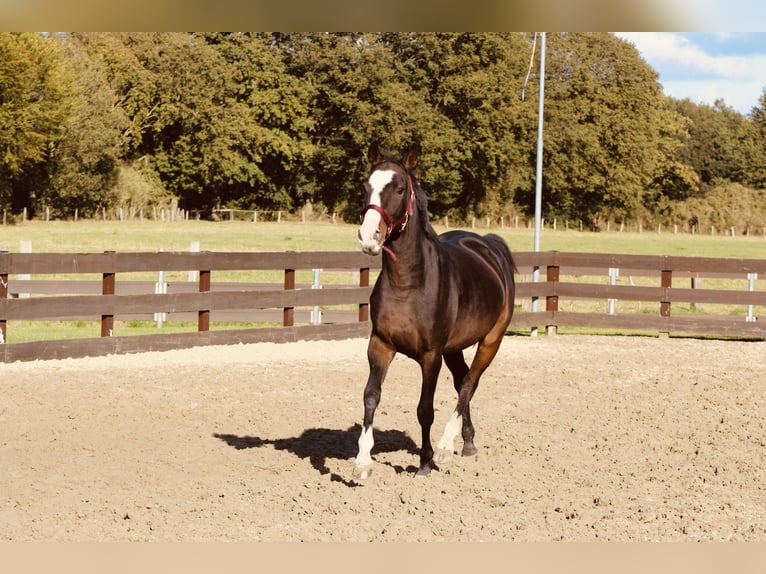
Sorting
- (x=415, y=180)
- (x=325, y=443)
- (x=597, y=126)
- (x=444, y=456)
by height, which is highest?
(x=597, y=126)

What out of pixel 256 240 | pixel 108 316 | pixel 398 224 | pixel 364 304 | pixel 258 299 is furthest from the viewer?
pixel 256 240

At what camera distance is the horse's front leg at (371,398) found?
20.4 ft

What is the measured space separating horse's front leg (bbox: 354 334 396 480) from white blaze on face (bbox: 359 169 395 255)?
2.84 feet

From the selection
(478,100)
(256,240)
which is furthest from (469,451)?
(478,100)

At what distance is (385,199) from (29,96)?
150 ft

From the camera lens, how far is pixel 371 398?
6.28 m

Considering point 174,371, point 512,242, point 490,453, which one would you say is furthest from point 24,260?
point 512,242

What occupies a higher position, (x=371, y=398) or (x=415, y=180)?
(x=415, y=180)

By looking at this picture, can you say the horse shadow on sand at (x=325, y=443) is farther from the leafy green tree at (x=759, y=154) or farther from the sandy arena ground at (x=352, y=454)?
the leafy green tree at (x=759, y=154)

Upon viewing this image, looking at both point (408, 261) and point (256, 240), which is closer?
point (408, 261)

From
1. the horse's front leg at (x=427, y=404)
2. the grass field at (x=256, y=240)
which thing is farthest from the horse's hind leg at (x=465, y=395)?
the grass field at (x=256, y=240)

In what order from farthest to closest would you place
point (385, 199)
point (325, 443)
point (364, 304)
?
point (364, 304)
point (325, 443)
point (385, 199)

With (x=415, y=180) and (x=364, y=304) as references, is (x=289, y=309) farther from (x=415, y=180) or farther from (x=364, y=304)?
(x=415, y=180)

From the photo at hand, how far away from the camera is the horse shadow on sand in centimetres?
711
